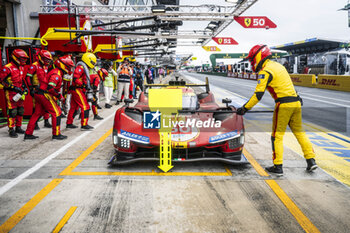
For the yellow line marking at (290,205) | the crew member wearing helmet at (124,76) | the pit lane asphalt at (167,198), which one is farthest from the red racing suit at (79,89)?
the crew member wearing helmet at (124,76)

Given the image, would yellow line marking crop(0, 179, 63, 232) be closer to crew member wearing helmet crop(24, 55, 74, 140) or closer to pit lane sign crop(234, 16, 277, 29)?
crew member wearing helmet crop(24, 55, 74, 140)

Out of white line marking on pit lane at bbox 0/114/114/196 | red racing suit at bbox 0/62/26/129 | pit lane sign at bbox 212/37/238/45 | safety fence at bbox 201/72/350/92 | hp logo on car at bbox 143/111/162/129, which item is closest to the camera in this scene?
white line marking on pit lane at bbox 0/114/114/196

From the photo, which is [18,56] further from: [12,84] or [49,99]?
[49,99]

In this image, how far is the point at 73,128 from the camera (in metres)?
6.89

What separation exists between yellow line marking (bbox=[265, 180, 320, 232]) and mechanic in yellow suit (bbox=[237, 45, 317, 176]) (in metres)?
0.43

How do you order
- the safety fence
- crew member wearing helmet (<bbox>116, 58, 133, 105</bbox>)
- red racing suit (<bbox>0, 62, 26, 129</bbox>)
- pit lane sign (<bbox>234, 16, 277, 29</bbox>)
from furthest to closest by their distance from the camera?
the safety fence < pit lane sign (<bbox>234, 16, 277, 29</bbox>) < crew member wearing helmet (<bbox>116, 58, 133, 105</bbox>) < red racing suit (<bbox>0, 62, 26, 129</bbox>)

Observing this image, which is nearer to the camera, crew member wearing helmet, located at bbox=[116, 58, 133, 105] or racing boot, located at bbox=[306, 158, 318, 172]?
racing boot, located at bbox=[306, 158, 318, 172]

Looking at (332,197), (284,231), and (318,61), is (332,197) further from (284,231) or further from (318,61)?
(318,61)

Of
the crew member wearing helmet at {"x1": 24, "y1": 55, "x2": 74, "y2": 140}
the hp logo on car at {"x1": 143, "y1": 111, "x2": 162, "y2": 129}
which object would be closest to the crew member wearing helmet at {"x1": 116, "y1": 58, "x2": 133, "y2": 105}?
the crew member wearing helmet at {"x1": 24, "y1": 55, "x2": 74, "y2": 140}

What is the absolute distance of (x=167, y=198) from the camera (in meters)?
3.01

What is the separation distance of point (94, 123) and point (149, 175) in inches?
177

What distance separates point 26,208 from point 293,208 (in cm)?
292

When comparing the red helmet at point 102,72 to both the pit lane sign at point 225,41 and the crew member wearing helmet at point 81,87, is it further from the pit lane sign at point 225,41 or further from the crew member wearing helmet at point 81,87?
the pit lane sign at point 225,41

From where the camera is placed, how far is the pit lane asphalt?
249 cm
